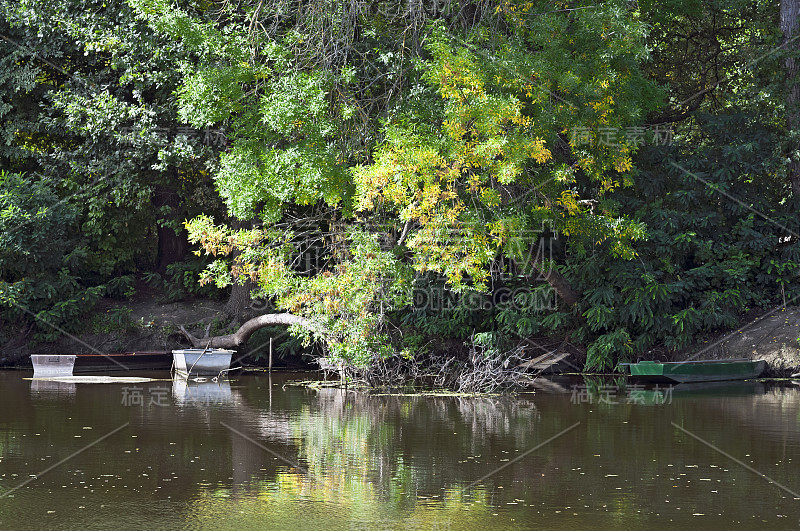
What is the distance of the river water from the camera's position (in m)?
9.52

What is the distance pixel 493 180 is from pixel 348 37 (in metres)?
4.73

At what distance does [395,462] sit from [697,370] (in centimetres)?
1482

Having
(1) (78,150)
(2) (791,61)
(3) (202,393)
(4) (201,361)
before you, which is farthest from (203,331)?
(2) (791,61)

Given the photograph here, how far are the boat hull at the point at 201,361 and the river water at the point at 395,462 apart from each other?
4750 mm

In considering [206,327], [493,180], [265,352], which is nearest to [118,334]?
[206,327]

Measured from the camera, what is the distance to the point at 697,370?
25.3 m

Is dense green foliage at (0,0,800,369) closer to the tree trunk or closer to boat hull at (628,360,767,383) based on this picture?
the tree trunk

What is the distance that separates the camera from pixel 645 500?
1029 cm

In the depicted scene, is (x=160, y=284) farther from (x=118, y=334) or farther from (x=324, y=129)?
(x=324, y=129)

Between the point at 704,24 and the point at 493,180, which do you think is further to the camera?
the point at 704,24

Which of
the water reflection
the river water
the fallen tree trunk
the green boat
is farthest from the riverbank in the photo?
the river water

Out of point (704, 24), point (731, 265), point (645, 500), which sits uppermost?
point (704, 24)

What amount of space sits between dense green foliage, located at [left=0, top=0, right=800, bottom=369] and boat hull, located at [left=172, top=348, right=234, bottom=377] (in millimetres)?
2085

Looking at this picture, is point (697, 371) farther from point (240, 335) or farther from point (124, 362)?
point (124, 362)
